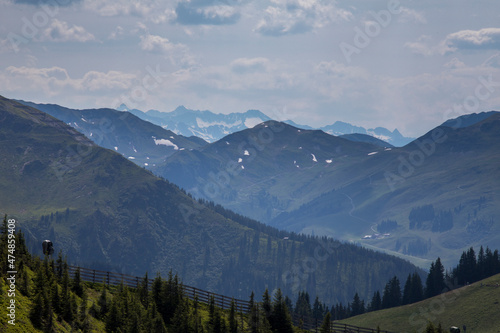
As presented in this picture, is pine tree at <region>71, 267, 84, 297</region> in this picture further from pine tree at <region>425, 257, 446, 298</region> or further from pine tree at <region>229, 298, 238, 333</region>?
pine tree at <region>425, 257, 446, 298</region>

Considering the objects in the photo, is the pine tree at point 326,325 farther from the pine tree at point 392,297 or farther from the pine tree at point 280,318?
the pine tree at point 392,297

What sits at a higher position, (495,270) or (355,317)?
(495,270)

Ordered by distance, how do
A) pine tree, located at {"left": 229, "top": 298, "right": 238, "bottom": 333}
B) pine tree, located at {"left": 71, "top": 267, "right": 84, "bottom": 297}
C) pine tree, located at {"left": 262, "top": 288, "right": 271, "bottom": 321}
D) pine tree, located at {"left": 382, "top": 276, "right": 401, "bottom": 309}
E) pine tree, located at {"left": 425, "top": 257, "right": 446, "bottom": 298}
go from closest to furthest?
1. pine tree, located at {"left": 71, "top": 267, "right": 84, "bottom": 297}
2. pine tree, located at {"left": 229, "top": 298, "right": 238, "bottom": 333}
3. pine tree, located at {"left": 262, "top": 288, "right": 271, "bottom": 321}
4. pine tree, located at {"left": 425, "top": 257, "right": 446, "bottom": 298}
5. pine tree, located at {"left": 382, "top": 276, "right": 401, "bottom": 309}

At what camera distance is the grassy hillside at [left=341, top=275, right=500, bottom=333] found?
141m

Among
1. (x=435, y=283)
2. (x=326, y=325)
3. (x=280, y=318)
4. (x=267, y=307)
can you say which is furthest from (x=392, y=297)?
(x=326, y=325)

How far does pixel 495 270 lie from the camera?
186750mm

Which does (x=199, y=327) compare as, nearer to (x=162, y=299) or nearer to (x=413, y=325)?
(x=162, y=299)

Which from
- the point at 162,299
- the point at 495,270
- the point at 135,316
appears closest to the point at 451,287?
the point at 495,270

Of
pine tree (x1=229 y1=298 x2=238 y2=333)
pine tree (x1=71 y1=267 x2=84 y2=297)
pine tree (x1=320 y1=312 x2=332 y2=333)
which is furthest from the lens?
pine tree (x1=320 y1=312 x2=332 y2=333)

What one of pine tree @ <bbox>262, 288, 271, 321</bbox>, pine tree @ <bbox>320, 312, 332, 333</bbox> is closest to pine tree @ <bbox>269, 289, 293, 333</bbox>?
pine tree @ <bbox>262, 288, 271, 321</bbox>

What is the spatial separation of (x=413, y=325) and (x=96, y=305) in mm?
112742

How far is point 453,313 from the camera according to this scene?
14975cm

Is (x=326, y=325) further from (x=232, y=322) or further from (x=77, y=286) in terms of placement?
(x=77, y=286)

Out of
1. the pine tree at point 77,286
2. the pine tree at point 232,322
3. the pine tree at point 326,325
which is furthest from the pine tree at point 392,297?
the pine tree at point 77,286
